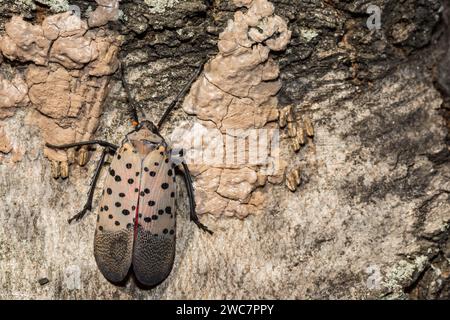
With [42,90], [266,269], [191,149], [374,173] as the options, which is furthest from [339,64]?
[42,90]

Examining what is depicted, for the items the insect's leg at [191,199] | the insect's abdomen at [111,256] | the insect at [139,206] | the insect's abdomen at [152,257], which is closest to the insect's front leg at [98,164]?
the insect at [139,206]

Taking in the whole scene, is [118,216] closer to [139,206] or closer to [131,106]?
[139,206]

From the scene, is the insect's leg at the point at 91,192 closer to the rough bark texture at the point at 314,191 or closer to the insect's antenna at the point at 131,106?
the rough bark texture at the point at 314,191

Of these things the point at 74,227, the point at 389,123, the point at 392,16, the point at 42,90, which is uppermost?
the point at 392,16

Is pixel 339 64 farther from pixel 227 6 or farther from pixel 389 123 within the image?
pixel 227 6

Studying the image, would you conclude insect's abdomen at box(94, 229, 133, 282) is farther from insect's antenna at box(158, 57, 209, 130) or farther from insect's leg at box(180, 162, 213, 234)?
insect's antenna at box(158, 57, 209, 130)

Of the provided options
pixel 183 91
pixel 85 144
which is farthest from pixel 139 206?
pixel 183 91
